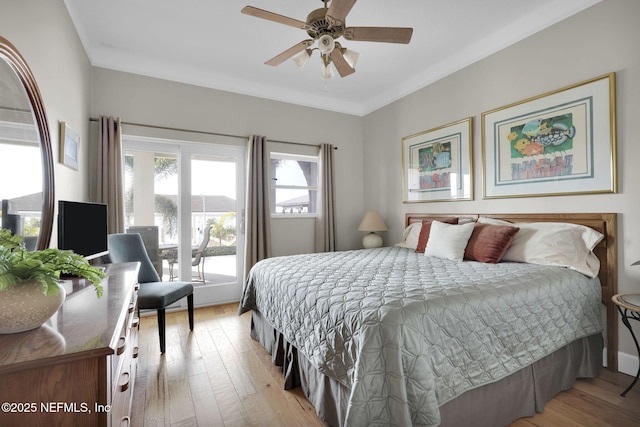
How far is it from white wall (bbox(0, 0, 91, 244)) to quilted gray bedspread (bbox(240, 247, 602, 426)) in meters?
1.84

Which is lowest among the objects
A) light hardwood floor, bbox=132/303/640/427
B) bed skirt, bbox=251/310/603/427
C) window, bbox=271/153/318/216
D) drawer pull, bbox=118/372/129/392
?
light hardwood floor, bbox=132/303/640/427

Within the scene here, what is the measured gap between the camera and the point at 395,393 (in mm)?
1221

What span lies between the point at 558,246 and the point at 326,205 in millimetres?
2732

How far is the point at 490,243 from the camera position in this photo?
2496 millimetres

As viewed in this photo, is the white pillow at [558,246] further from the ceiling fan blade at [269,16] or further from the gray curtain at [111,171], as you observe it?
the gray curtain at [111,171]

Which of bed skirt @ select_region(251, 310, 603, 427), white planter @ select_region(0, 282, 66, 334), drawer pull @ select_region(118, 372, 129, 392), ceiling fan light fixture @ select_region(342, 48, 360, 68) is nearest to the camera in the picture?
white planter @ select_region(0, 282, 66, 334)

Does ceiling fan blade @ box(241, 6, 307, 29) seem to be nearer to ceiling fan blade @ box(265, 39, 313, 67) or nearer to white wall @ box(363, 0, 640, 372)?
ceiling fan blade @ box(265, 39, 313, 67)

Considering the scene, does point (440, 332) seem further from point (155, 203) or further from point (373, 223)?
point (155, 203)

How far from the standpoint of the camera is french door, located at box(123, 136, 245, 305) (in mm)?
3477

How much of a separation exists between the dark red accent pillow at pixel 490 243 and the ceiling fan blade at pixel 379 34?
5.44 feet

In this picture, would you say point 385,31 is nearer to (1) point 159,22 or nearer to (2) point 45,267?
(1) point 159,22

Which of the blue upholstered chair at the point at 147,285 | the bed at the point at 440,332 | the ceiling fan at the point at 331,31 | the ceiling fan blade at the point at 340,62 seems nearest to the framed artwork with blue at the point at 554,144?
the bed at the point at 440,332

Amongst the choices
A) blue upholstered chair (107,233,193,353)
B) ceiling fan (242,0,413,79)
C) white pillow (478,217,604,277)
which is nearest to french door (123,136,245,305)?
blue upholstered chair (107,233,193,353)

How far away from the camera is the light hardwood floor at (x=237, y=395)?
170 centimetres
